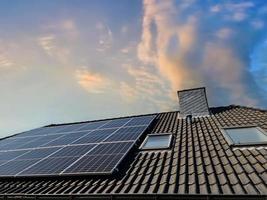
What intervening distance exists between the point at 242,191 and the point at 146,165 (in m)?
3.62

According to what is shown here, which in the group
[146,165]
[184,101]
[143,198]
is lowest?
[143,198]

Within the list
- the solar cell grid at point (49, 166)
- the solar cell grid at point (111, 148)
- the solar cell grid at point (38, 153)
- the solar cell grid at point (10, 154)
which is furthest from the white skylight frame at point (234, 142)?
the solar cell grid at point (10, 154)

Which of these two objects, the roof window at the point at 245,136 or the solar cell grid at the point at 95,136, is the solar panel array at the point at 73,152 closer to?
the solar cell grid at the point at 95,136

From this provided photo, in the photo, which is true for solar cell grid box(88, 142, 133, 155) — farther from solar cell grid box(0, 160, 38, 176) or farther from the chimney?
the chimney

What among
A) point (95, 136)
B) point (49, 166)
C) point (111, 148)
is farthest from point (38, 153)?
point (111, 148)

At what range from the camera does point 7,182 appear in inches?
409

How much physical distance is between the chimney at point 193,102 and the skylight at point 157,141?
4.05 meters

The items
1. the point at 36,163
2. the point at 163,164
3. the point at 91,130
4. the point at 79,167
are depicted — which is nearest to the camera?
the point at 163,164

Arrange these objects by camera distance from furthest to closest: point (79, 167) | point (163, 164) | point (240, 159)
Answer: point (79, 167), point (163, 164), point (240, 159)

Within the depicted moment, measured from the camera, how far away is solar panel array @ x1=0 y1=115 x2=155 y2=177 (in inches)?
388

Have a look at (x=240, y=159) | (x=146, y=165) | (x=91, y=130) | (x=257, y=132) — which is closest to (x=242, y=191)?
(x=240, y=159)

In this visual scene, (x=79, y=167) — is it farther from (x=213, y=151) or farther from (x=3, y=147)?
(x=3, y=147)

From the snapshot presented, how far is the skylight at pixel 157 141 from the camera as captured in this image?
10.7m

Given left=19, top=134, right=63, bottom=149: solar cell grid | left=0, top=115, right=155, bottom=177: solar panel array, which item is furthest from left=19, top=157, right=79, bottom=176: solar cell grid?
left=19, top=134, right=63, bottom=149: solar cell grid
